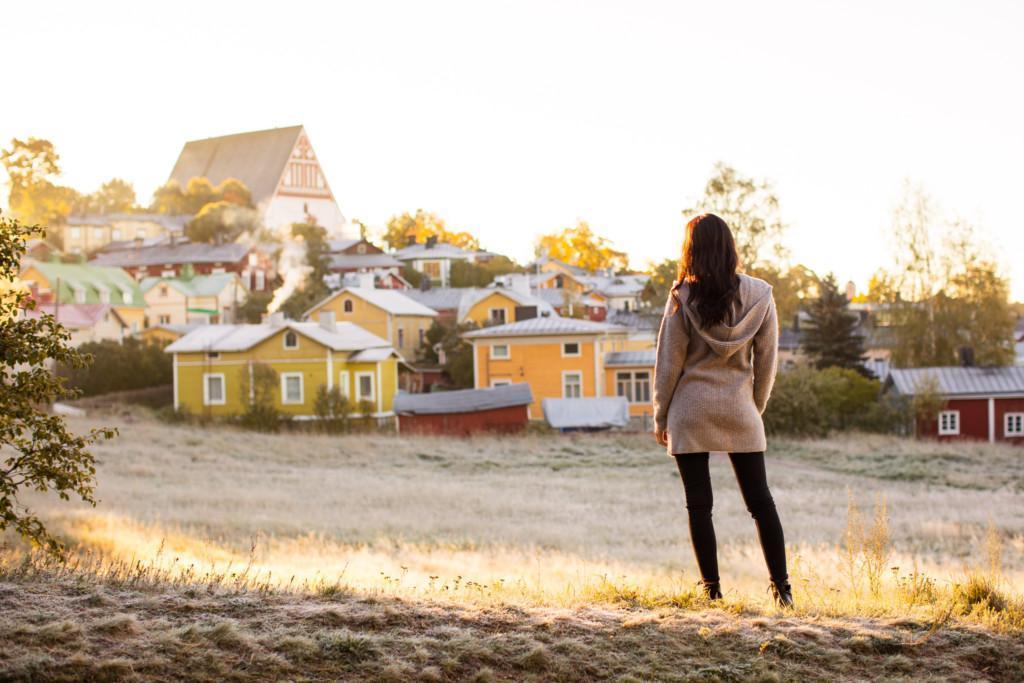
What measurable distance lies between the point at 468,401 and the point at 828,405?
44.3 ft

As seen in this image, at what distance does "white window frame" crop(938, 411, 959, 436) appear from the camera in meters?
46.8

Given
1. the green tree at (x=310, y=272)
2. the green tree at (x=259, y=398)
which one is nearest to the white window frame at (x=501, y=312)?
the green tree at (x=310, y=272)

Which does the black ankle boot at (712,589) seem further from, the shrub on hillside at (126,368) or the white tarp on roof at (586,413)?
the shrub on hillside at (126,368)

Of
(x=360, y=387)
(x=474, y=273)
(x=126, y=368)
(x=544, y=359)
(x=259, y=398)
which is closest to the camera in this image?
(x=259, y=398)

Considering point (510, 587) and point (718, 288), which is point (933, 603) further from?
point (510, 587)

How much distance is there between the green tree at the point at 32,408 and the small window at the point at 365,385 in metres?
46.1

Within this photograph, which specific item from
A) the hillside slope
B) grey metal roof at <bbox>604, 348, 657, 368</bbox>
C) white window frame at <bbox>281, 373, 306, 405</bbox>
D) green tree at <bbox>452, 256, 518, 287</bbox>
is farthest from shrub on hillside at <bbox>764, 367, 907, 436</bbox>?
the hillside slope

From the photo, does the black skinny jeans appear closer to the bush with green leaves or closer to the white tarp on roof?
the white tarp on roof

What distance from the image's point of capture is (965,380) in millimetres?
47500

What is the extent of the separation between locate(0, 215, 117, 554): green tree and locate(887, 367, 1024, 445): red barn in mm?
44267

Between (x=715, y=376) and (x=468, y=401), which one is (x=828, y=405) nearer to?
(x=468, y=401)

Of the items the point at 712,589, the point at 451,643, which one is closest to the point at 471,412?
the point at 712,589

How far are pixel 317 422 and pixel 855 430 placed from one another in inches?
809

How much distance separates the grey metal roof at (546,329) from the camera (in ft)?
170
